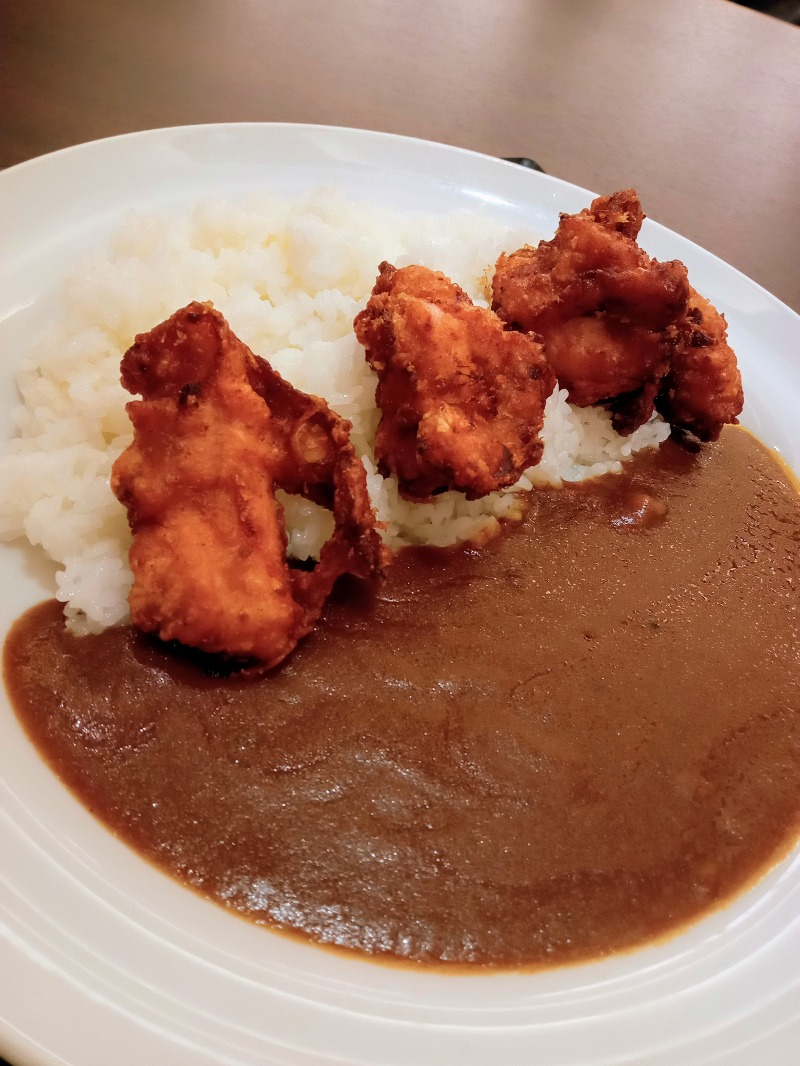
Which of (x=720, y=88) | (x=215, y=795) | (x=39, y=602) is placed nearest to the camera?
(x=215, y=795)

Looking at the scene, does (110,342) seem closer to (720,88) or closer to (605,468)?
(605,468)

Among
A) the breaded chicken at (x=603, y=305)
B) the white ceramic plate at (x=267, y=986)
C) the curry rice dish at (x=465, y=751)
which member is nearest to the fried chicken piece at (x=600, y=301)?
the breaded chicken at (x=603, y=305)

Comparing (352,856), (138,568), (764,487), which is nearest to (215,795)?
(352,856)

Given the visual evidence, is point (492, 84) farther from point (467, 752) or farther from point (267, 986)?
point (267, 986)

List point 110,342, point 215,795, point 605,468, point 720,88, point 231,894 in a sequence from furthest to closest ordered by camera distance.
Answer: point 720,88
point 605,468
point 110,342
point 215,795
point 231,894

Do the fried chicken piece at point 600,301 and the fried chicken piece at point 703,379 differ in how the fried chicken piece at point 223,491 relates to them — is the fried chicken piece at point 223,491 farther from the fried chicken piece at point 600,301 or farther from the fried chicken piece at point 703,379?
the fried chicken piece at point 703,379

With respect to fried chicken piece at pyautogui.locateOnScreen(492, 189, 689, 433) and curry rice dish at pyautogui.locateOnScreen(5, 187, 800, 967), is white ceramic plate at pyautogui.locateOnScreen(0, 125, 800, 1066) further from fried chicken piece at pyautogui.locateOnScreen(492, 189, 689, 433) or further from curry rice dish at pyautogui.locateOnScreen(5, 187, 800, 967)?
fried chicken piece at pyautogui.locateOnScreen(492, 189, 689, 433)
